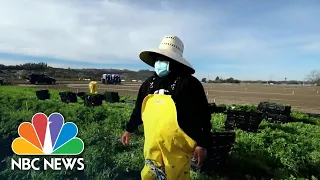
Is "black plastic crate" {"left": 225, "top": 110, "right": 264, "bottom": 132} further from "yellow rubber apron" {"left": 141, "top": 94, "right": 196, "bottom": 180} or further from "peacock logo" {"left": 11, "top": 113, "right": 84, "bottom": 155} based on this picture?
"yellow rubber apron" {"left": 141, "top": 94, "right": 196, "bottom": 180}

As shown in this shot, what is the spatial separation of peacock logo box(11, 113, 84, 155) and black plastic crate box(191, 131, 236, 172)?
5.82 feet

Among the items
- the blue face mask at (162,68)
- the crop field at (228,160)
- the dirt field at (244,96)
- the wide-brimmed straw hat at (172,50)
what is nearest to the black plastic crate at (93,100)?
the dirt field at (244,96)

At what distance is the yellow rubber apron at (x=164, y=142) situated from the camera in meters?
2.30

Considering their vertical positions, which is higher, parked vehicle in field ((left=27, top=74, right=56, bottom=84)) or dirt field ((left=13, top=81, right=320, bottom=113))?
parked vehicle in field ((left=27, top=74, right=56, bottom=84))

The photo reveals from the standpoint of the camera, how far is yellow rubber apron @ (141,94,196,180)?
7.55 feet

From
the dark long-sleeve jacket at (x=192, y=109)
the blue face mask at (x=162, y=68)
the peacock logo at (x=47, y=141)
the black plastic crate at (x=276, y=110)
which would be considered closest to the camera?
the dark long-sleeve jacket at (x=192, y=109)

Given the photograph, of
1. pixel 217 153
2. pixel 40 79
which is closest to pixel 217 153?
pixel 217 153

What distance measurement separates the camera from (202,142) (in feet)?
7.52

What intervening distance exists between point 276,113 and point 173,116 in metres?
6.66

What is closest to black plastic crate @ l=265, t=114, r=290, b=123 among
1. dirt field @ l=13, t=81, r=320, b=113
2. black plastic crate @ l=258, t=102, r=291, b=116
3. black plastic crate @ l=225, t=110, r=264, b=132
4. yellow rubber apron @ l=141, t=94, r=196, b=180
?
black plastic crate @ l=258, t=102, r=291, b=116

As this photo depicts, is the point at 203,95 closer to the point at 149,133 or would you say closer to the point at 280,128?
the point at 149,133

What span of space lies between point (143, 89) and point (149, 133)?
369mm

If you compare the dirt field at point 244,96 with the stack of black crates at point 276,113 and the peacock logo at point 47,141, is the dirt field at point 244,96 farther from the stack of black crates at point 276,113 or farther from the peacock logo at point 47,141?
the peacock logo at point 47,141

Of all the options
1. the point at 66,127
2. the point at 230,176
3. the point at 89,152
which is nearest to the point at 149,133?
the point at 230,176
